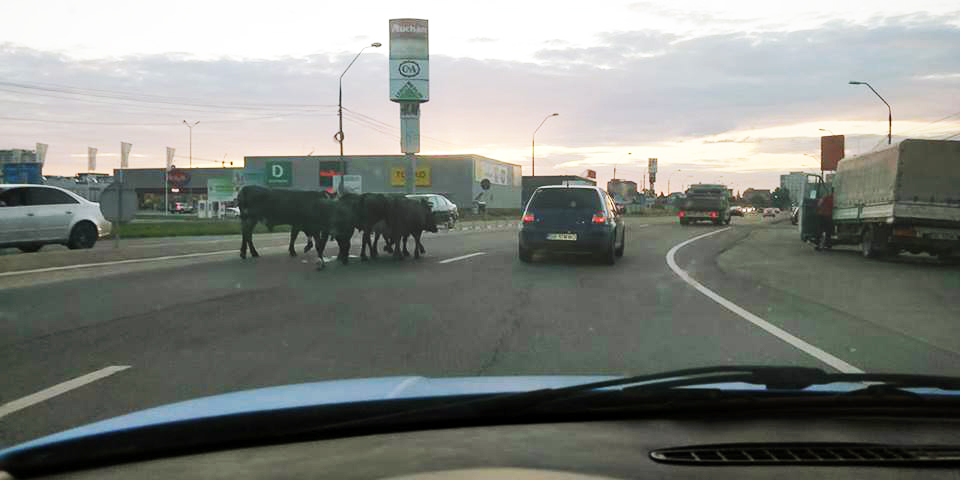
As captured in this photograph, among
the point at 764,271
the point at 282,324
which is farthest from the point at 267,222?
the point at 764,271

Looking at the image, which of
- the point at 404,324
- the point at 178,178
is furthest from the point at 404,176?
the point at 404,324

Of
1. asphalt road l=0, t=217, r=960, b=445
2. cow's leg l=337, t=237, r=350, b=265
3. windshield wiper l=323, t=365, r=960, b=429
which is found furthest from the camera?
cow's leg l=337, t=237, r=350, b=265

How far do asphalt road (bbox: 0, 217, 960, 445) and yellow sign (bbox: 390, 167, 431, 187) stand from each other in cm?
7244

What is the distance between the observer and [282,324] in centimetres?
831

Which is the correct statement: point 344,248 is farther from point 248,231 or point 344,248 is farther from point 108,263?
point 108,263

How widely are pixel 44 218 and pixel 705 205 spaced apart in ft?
133

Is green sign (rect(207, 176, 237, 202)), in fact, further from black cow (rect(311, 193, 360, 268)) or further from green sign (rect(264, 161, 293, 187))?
black cow (rect(311, 193, 360, 268))

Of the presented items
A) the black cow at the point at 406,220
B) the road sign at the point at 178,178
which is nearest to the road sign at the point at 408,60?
the black cow at the point at 406,220

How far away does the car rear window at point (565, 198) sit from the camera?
52.9 ft

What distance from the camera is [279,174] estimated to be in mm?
88125

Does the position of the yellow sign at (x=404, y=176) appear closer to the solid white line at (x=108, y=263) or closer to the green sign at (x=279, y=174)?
the green sign at (x=279, y=174)

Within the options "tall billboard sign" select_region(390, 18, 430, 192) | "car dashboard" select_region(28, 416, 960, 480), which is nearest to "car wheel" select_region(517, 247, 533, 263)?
"car dashboard" select_region(28, 416, 960, 480)

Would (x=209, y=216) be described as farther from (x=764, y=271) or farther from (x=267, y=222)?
(x=764, y=271)

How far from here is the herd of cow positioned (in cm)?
1582
